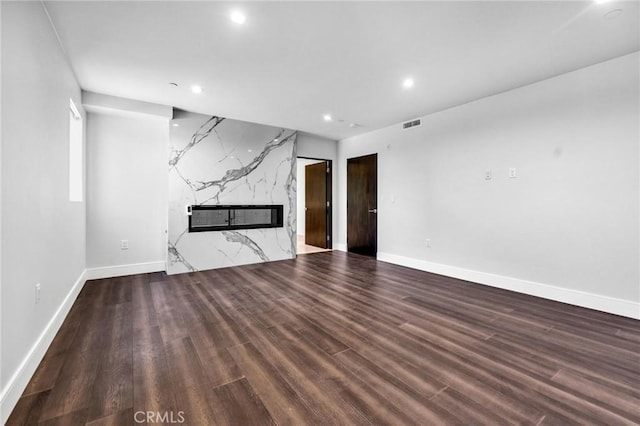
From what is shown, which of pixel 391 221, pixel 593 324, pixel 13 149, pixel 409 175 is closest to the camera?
pixel 13 149

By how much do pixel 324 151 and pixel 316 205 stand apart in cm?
140

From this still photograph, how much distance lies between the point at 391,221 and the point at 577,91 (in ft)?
10.2

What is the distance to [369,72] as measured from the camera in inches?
123

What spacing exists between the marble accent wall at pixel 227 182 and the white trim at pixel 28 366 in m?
1.94

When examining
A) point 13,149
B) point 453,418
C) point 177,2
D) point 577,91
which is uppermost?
point 177,2

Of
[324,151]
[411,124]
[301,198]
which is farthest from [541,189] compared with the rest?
[301,198]

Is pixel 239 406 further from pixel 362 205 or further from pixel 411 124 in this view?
pixel 362 205

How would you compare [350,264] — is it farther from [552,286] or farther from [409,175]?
[552,286]

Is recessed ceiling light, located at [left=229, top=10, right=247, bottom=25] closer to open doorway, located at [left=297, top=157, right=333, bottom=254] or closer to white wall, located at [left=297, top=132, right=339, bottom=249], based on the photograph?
white wall, located at [left=297, top=132, right=339, bottom=249]

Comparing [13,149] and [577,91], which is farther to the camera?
[577,91]

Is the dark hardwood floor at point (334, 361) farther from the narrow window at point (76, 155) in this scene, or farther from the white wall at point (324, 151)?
the white wall at point (324, 151)

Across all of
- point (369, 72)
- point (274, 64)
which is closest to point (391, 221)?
point (369, 72)

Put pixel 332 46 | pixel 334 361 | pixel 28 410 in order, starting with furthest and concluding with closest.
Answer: pixel 332 46, pixel 334 361, pixel 28 410

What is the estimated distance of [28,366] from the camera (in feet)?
5.82
